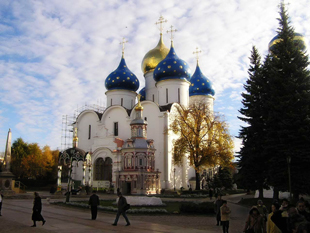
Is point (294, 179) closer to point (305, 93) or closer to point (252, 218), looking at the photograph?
point (305, 93)

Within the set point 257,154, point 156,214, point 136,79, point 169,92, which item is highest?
point 136,79

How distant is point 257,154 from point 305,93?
164 inches

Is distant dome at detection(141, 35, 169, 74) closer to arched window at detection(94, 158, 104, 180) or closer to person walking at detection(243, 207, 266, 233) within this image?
arched window at detection(94, 158, 104, 180)

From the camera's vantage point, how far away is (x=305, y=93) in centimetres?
1541

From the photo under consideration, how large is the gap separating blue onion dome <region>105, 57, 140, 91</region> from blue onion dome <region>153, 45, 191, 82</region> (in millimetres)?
3623

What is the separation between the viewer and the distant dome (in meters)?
40.7

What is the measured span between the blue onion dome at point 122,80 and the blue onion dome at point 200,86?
7.73 m

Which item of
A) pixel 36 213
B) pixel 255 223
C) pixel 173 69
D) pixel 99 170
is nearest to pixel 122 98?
pixel 173 69

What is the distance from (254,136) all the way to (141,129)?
12348 millimetres

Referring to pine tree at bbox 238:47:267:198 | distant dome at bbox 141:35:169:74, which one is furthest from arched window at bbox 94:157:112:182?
pine tree at bbox 238:47:267:198

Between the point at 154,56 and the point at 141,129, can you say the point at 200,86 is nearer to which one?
the point at 154,56

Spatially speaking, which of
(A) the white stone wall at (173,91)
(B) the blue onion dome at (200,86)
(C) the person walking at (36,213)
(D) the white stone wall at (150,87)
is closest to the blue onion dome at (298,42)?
(A) the white stone wall at (173,91)

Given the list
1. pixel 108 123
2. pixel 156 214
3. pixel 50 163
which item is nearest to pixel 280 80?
pixel 156 214

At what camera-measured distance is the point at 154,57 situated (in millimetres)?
40875
